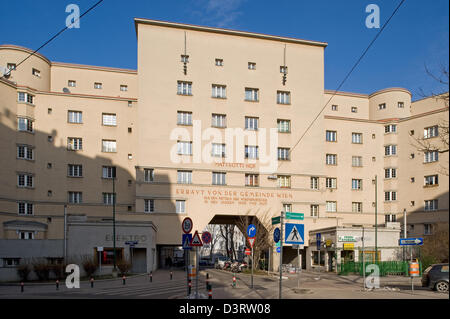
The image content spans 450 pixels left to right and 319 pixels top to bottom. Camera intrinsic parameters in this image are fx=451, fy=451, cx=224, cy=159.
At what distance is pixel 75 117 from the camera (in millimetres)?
47719

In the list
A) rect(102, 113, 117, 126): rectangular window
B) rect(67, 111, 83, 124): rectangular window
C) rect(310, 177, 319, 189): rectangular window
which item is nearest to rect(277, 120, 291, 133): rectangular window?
rect(310, 177, 319, 189): rectangular window

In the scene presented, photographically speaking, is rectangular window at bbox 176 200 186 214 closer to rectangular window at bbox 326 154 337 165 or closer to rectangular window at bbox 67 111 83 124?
rectangular window at bbox 67 111 83 124

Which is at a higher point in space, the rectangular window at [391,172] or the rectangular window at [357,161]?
the rectangular window at [357,161]

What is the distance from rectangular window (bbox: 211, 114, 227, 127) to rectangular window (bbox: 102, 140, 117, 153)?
35.9 ft

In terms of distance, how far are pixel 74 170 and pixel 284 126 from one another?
75.0ft

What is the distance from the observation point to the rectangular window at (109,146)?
4834 cm

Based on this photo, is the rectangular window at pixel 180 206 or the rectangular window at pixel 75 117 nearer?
the rectangular window at pixel 180 206

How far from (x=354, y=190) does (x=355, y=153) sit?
14.3ft

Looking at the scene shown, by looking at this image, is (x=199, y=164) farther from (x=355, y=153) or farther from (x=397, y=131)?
(x=397, y=131)

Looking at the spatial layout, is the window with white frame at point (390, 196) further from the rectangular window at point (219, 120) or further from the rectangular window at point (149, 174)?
the rectangular window at point (149, 174)

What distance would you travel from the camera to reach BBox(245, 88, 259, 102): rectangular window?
48.7 meters

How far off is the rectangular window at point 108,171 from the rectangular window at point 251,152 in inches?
563

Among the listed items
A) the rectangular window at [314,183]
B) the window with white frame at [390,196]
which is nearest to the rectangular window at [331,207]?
the rectangular window at [314,183]

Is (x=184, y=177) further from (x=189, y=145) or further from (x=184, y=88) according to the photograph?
(x=184, y=88)
